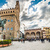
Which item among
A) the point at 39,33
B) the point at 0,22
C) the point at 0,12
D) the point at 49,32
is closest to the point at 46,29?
the point at 49,32

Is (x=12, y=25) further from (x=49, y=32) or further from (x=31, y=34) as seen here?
(x=49, y=32)

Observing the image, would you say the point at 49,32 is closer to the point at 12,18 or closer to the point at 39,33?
the point at 39,33

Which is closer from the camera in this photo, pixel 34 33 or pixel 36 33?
pixel 34 33

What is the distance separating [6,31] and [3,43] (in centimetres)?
2722

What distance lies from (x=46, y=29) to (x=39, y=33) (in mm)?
9715


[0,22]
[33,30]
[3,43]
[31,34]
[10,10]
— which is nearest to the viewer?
[3,43]

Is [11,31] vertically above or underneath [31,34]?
above

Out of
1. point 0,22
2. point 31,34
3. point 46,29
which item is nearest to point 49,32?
point 46,29

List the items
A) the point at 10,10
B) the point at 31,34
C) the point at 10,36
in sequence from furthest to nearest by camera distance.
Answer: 1. the point at 31,34
2. the point at 10,10
3. the point at 10,36

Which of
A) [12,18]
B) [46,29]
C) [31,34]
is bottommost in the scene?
[31,34]

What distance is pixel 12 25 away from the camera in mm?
40031

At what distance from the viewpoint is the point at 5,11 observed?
158 ft

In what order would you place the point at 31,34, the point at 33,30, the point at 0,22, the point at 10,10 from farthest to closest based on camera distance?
the point at 31,34
the point at 33,30
the point at 10,10
the point at 0,22

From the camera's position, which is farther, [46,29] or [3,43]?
[46,29]
